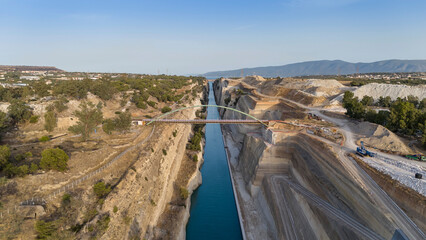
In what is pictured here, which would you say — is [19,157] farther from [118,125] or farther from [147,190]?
[147,190]

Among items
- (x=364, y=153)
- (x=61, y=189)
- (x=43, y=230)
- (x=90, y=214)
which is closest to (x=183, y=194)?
(x=90, y=214)

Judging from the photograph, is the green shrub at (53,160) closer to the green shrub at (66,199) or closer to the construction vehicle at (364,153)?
the green shrub at (66,199)

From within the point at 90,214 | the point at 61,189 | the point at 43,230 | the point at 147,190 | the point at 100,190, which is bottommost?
the point at 147,190

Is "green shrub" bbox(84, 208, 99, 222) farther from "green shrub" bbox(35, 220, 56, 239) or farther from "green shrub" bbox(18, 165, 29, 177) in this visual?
"green shrub" bbox(18, 165, 29, 177)

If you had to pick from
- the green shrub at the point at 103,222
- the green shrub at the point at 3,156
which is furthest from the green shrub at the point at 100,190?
the green shrub at the point at 3,156

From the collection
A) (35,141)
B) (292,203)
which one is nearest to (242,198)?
(292,203)

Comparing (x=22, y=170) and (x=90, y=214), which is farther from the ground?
(x=22, y=170)

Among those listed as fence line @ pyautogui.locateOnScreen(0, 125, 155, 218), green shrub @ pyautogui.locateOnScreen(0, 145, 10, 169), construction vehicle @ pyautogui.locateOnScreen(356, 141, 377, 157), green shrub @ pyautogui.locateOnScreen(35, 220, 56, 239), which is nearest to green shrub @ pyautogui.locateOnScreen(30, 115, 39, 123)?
green shrub @ pyautogui.locateOnScreen(0, 145, 10, 169)

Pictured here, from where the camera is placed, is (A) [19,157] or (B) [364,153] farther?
(B) [364,153]
